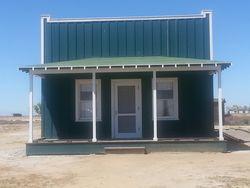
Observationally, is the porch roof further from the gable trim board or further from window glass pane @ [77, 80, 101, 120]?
the gable trim board

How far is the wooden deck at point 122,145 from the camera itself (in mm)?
17250

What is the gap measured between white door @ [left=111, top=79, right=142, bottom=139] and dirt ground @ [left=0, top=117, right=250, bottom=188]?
9.39ft

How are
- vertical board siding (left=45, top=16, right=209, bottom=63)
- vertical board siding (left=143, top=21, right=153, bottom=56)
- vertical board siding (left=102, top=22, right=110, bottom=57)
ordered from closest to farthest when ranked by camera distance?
vertical board siding (left=45, top=16, right=209, bottom=63), vertical board siding (left=143, top=21, right=153, bottom=56), vertical board siding (left=102, top=22, right=110, bottom=57)

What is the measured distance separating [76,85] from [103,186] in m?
9.23

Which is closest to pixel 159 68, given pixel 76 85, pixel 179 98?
pixel 179 98

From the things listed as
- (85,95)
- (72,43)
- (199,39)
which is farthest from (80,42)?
(199,39)

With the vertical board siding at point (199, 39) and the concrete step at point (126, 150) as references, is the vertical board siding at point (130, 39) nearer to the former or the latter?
the vertical board siding at point (199, 39)

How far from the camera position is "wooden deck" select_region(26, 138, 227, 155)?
17.2 metres

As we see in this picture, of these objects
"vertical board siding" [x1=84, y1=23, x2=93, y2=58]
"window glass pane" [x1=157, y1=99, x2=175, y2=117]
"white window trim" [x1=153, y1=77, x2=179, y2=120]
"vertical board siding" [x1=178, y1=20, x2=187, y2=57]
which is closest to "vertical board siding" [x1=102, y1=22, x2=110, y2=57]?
"vertical board siding" [x1=84, y1=23, x2=93, y2=58]

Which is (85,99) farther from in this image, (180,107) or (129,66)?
(180,107)

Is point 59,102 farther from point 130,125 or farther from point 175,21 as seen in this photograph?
point 175,21

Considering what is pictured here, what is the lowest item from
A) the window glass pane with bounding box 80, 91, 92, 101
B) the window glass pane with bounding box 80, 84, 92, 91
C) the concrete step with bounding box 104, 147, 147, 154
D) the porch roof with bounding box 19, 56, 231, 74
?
the concrete step with bounding box 104, 147, 147, 154

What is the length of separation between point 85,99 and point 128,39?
9.61 feet

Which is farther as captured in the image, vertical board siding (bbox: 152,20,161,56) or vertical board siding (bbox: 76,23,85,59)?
vertical board siding (bbox: 76,23,85,59)
